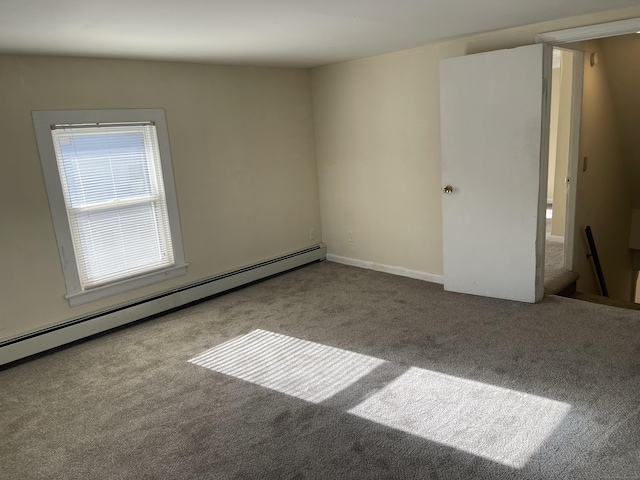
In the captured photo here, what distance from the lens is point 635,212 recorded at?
5832 millimetres

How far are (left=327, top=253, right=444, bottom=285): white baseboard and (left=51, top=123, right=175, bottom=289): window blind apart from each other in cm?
200

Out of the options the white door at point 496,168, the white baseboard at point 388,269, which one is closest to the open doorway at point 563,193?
the white door at point 496,168

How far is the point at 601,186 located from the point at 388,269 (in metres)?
2.43

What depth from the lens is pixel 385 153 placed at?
187 inches

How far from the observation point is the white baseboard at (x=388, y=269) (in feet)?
15.2

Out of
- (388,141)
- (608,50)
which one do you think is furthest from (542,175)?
(608,50)

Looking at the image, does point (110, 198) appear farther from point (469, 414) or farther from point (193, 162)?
point (469, 414)

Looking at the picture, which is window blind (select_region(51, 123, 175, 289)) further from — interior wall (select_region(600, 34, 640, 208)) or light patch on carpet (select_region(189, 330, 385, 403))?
interior wall (select_region(600, 34, 640, 208))

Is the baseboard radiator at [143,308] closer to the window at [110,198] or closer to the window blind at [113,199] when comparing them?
the window at [110,198]

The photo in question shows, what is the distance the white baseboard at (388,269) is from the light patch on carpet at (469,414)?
1833mm

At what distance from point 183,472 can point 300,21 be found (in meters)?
2.54

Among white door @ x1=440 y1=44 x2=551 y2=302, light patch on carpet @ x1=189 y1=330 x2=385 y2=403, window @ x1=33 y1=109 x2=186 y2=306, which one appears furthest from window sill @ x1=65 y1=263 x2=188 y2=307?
white door @ x1=440 y1=44 x2=551 y2=302

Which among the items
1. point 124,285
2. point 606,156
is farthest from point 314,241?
point 606,156

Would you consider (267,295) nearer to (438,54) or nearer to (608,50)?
(438,54)
